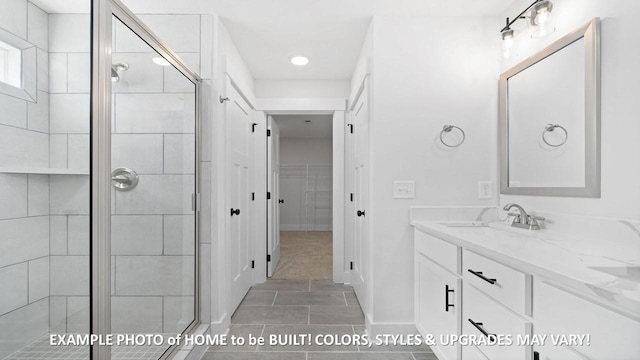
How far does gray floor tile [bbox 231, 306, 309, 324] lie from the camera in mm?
2504

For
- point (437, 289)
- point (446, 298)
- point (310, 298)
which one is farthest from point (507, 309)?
point (310, 298)

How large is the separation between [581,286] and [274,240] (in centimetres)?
337

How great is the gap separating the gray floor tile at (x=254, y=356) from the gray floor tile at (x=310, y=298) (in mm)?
826

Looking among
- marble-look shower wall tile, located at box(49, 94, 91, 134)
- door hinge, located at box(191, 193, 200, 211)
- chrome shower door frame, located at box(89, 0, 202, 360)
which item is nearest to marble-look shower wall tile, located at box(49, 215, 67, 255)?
chrome shower door frame, located at box(89, 0, 202, 360)

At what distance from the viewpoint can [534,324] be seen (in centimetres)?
106

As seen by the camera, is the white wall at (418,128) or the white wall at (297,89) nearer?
the white wall at (418,128)

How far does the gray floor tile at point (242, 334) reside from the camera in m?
2.11

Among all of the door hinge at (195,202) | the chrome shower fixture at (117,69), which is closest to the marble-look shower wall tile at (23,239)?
the chrome shower fixture at (117,69)

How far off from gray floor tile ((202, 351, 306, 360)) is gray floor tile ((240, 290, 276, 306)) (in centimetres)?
80

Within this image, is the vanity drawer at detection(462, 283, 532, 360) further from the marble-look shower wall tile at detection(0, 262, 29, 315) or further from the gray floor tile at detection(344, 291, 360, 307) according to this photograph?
the marble-look shower wall tile at detection(0, 262, 29, 315)

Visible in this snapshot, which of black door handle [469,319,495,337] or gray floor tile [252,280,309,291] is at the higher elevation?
black door handle [469,319,495,337]

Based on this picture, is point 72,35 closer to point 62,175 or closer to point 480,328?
point 62,175

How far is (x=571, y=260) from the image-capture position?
1094 millimetres

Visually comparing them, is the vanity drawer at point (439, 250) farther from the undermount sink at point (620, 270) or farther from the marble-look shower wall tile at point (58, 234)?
the marble-look shower wall tile at point (58, 234)
